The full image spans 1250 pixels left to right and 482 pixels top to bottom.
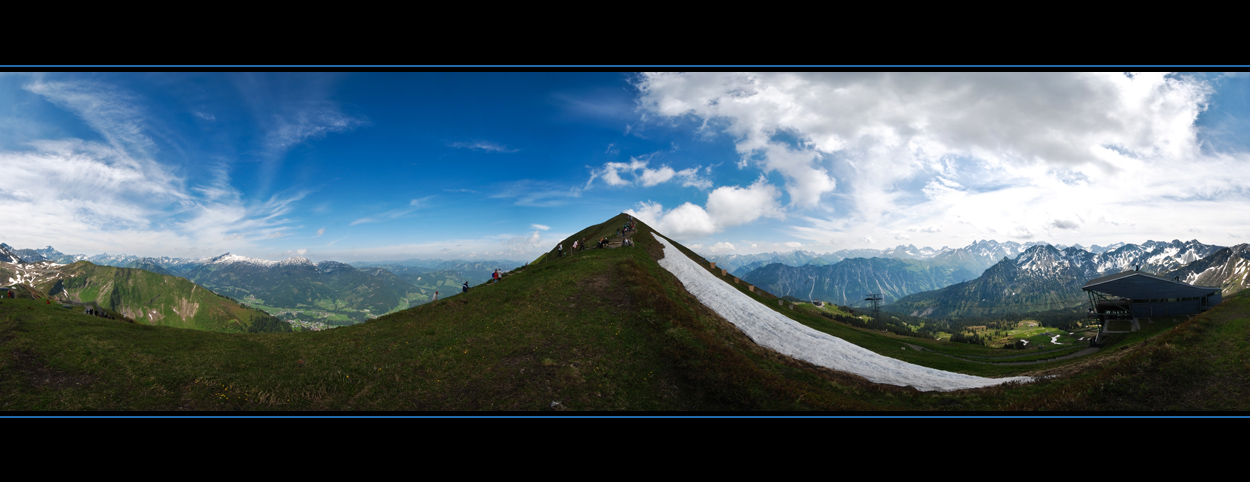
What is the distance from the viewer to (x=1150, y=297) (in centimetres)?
4506

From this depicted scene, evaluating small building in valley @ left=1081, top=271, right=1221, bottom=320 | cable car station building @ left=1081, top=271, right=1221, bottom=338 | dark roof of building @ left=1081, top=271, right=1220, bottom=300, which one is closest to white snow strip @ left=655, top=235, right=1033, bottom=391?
dark roof of building @ left=1081, top=271, right=1220, bottom=300

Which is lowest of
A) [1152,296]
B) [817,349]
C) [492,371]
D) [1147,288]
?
[817,349]

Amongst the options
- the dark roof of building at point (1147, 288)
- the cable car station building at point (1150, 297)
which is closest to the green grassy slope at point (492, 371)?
the dark roof of building at point (1147, 288)

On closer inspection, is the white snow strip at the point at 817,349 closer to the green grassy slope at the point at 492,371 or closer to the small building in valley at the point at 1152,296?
the green grassy slope at the point at 492,371

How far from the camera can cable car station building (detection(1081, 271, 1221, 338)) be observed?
43219 millimetres

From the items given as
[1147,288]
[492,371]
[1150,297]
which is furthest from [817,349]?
[1147,288]

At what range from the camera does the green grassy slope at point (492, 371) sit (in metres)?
14.9

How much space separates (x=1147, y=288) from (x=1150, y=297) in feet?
3.60

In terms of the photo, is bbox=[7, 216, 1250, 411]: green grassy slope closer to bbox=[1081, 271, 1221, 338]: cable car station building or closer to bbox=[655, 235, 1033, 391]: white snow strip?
bbox=[655, 235, 1033, 391]: white snow strip

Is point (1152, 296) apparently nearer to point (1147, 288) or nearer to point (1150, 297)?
point (1150, 297)
